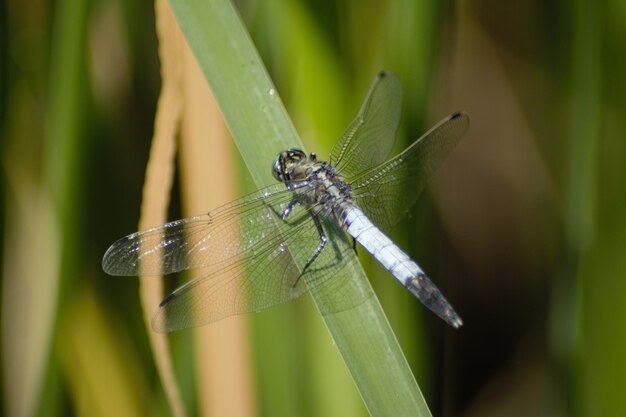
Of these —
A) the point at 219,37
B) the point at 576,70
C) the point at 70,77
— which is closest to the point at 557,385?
the point at 576,70

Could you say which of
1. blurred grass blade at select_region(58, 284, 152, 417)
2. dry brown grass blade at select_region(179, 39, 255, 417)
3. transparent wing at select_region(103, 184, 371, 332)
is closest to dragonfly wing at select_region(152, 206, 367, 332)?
transparent wing at select_region(103, 184, 371, 332)

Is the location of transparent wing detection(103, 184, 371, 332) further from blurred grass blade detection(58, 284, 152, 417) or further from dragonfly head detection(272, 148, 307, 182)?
blurred grass blade detection(58, 284, 152, 417)

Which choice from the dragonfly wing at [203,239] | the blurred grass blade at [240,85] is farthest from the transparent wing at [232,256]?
the blurred grass blade at [240,85]

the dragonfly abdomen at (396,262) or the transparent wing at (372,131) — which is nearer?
the dragonfly abdomen at (396,262)

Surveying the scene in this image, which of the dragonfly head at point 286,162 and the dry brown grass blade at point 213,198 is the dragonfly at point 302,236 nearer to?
the dragonfly head at point 286,162

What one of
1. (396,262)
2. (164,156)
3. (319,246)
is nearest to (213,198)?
(164,156)

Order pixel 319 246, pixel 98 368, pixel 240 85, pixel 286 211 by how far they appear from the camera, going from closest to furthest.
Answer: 1. pixel 240 85
2. pixel 319 246
3. pixel 286 211
4. pixel 98 368

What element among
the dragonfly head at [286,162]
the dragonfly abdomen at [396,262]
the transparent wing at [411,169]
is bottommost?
the dragonfly abdomen at [396,262]

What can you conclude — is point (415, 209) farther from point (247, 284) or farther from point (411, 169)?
point (247, 284)
